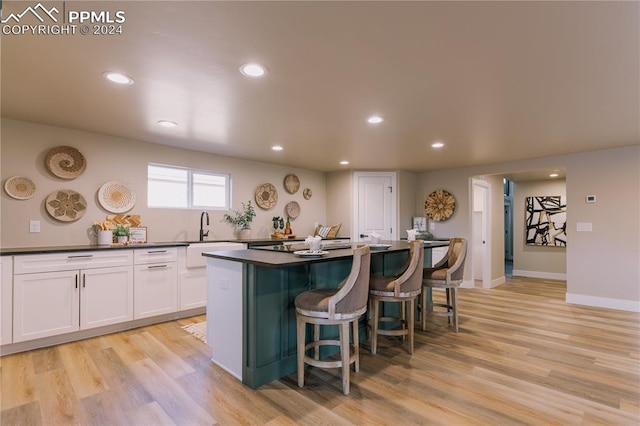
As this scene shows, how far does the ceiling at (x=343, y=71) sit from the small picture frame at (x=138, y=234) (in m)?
1.19

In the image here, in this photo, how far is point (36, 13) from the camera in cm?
163

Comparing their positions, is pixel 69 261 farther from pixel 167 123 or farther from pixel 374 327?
pixel 374 327

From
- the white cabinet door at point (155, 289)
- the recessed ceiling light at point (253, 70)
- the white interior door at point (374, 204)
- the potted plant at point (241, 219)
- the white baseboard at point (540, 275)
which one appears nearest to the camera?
the recessed ceiling light at point (253, 70)

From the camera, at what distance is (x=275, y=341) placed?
2.46 meters

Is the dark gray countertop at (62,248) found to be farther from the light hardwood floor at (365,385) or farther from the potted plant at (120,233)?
the light hardwood floor at (365,385)

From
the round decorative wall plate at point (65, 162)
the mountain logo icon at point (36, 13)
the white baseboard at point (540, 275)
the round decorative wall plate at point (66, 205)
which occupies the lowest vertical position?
the white baseboard at point (540, 275)

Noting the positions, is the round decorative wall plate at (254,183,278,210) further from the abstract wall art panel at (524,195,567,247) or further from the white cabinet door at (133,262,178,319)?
the abstract wall art panel at (524,195,567,247)

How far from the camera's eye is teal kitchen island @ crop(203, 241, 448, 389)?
7.57ft

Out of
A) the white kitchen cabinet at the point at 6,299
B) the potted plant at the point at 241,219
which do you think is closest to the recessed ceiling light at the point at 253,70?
the white kitchen cabinet at the point at 6,299

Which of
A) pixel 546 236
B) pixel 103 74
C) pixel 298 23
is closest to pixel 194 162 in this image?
pixel 103 74

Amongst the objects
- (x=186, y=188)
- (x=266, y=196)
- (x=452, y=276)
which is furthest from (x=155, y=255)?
(x=452, y=276)

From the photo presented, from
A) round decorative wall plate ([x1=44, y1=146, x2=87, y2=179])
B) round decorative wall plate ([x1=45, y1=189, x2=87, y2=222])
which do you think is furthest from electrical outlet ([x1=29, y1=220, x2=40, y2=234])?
round decorative wall plate ([x1=44, y1=146, x2=87, y2=179])

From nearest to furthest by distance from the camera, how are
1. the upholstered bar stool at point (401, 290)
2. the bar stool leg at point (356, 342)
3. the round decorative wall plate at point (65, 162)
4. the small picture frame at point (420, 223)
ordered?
the bar stool leg at point (356, 342), the upholstered bar stool at point (401, 290), the round decorative wall plate at point (65, 162), the small picture frame at point (420, 223)

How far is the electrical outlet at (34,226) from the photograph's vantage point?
3.39 meters
